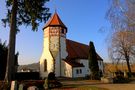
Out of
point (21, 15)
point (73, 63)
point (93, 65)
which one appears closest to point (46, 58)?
point (73, 63)

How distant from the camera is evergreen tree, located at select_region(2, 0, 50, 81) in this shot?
24.2m

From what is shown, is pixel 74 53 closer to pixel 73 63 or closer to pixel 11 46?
pixel 73 63

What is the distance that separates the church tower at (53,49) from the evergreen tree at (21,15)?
21.6 meters

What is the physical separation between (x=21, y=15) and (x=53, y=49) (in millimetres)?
22350

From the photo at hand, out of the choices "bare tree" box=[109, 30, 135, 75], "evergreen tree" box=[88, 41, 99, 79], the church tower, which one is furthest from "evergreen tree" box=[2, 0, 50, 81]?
the church tower

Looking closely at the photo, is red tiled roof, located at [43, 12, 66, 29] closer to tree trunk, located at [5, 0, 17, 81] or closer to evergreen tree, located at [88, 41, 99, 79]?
evergreen tree, located at [88, 41, 99, 79]

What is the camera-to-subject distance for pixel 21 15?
2594cm

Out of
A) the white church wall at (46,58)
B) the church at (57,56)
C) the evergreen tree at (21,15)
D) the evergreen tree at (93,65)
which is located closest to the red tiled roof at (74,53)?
the church at (57,56)

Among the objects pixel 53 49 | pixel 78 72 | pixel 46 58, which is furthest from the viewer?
pixel 78 72

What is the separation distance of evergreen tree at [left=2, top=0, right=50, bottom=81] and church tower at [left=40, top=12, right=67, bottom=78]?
2155cm

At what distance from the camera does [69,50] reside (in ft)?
172

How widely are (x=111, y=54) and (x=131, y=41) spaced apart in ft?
67.6

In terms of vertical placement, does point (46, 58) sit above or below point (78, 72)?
above

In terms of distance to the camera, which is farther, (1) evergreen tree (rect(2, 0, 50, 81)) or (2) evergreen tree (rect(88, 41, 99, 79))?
(2) evergreen tree (rect(88, 41, 99, 79))
